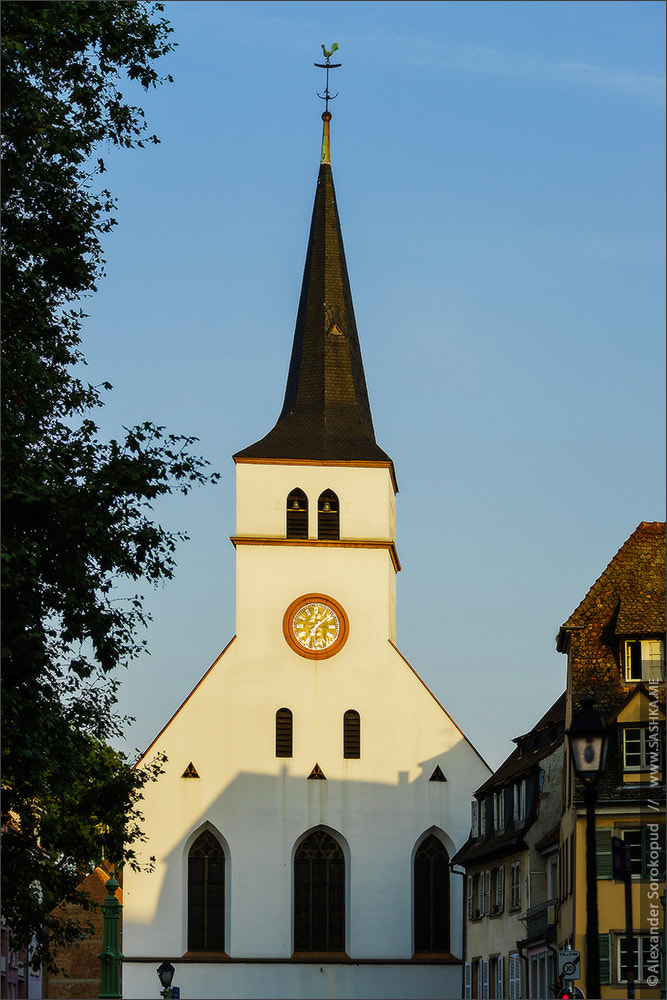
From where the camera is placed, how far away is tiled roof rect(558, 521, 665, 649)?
36969 millimetres

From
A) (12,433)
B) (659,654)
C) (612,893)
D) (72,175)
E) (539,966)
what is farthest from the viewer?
(539,966)

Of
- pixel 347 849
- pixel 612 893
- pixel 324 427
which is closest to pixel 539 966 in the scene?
pixel 612 893

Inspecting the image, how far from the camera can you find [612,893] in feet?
113

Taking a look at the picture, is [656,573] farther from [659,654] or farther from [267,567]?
[267,567]

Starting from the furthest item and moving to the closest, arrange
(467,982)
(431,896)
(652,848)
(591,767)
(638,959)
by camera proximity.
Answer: (431,896), (467,982), (652,848), (638,959), (591,767)

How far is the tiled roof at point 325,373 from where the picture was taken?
62.0 m

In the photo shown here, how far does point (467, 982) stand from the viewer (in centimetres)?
5131

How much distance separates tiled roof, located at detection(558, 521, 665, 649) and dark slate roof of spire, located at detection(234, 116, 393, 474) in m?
23.2

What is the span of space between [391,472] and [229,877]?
15.5 metres

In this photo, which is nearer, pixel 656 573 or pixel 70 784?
pixel 70 784

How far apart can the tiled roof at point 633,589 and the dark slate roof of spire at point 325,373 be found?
23216 millimetres

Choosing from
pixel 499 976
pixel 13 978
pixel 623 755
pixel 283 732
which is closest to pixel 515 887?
pixel 499 976

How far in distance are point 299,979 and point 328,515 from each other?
1574 centimetres

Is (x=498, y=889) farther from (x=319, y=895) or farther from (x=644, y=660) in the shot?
(x=644, y=660)
